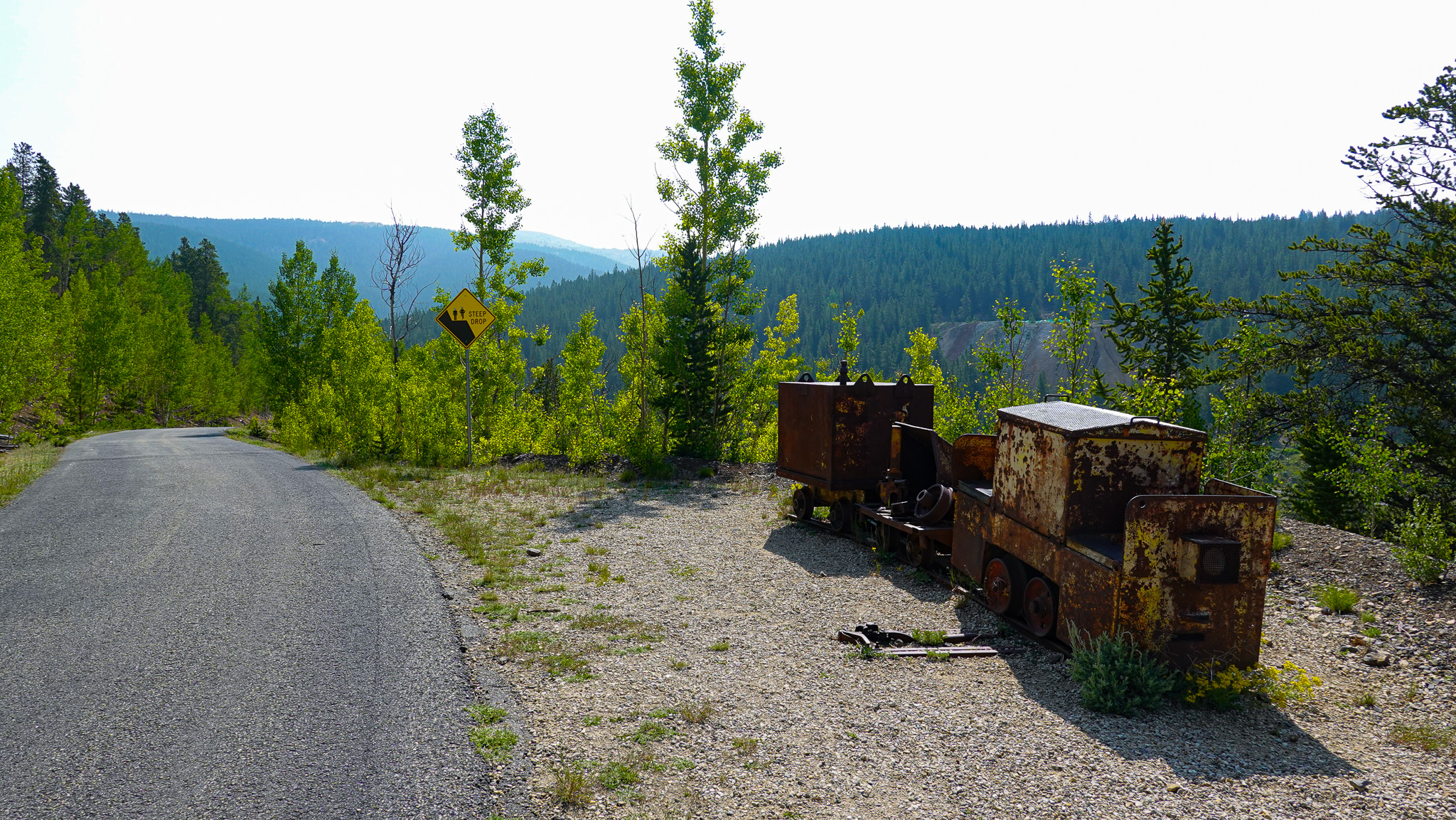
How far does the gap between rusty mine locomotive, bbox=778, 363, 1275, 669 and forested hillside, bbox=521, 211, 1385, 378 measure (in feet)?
371

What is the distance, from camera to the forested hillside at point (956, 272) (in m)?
132

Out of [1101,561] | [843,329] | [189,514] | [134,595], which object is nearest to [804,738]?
[1101,561]

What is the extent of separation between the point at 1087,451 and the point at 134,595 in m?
9.16

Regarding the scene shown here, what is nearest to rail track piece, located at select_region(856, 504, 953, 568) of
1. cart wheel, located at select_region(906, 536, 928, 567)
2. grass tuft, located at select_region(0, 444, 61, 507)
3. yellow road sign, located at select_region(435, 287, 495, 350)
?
cart wheel, located at select_region(906, 536, 928, 567)

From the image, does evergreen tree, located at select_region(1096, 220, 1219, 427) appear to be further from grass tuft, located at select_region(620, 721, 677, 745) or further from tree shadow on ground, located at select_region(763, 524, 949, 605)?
grass tuft, located at select_region(620, 721, 677, 745)

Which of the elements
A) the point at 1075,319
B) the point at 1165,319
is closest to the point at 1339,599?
the point at 1075,319

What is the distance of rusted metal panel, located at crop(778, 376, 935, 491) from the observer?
10969 mm

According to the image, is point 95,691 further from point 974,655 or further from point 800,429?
point 800,429

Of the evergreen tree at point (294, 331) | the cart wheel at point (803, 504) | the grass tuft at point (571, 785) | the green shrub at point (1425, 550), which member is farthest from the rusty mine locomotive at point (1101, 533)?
the evergreen tree at point (294, 331)

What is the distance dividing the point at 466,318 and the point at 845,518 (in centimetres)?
1085

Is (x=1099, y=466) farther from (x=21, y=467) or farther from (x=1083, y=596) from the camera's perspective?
(x=21, y=467)

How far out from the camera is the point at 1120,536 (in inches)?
239

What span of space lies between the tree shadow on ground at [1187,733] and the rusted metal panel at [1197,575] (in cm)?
49

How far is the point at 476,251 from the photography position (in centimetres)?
3014
